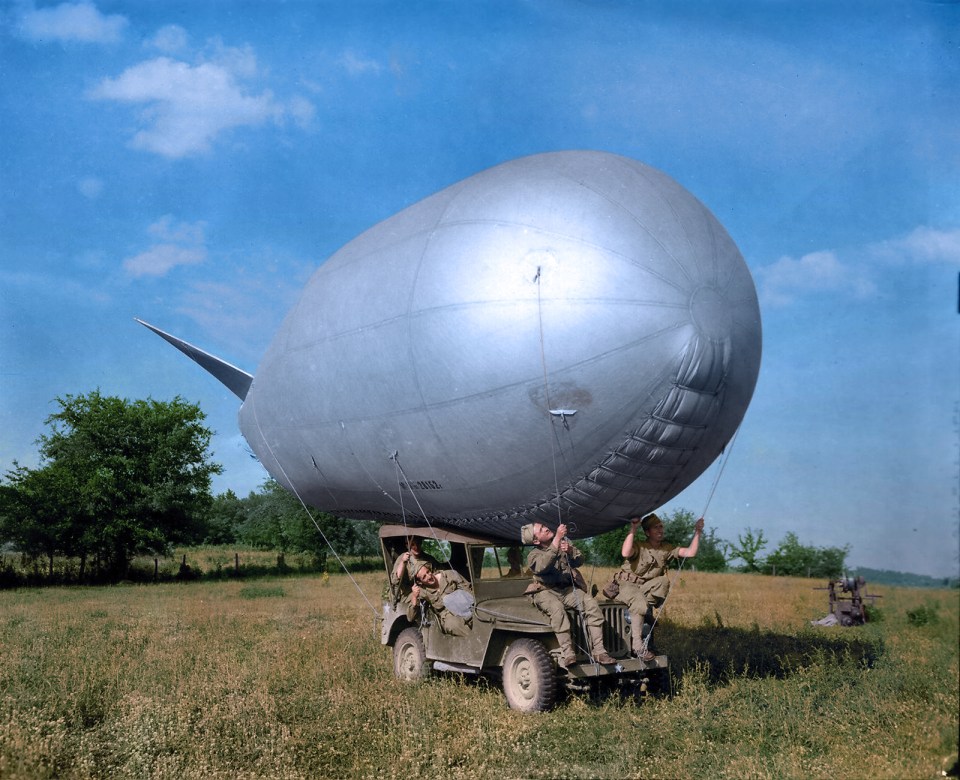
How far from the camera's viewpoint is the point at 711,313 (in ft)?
25.7

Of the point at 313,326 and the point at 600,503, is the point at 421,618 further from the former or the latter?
the point at 313,326

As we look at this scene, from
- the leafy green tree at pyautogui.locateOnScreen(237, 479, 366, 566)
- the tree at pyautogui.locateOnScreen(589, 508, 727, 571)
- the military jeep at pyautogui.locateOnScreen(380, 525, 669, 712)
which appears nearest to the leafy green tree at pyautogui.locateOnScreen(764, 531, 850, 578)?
the tree at pyautogui.locateOnScreen(589, 508, 727, 571)

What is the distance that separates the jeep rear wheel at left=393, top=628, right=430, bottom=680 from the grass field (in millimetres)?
364

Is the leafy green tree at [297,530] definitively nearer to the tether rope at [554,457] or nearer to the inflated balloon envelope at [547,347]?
the inflated balloon envelope at [547,347]

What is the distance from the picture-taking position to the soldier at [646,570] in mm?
9031

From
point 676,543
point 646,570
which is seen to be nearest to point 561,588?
point 646,570

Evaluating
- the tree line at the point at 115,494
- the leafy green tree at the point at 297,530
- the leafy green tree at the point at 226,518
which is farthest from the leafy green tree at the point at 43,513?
the leafy green tree at the point at 297,530

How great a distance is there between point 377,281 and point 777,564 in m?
41.0

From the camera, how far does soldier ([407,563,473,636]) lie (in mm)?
9625

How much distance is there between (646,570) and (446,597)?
8.06ft

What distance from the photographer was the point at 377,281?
368 inches

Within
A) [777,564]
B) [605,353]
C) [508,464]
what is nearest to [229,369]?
[508,464]

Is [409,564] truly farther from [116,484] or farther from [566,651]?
[116,484]

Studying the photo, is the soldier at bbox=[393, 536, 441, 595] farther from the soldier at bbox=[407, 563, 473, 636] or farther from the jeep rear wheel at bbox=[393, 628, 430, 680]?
the jeep rear wheel at bbox=[393, 628, 430, 680]
